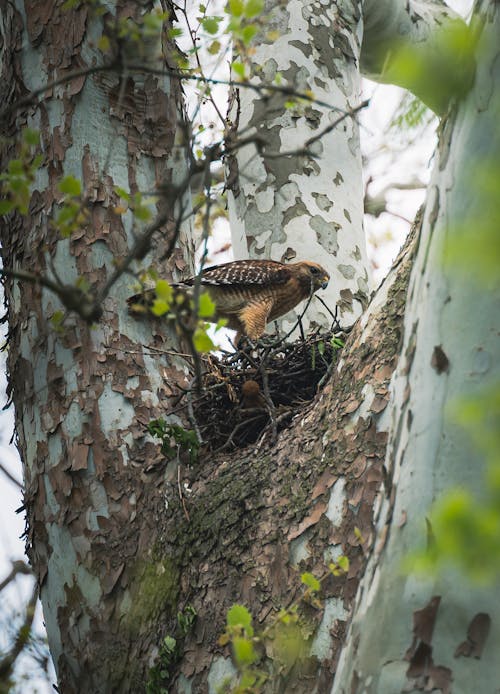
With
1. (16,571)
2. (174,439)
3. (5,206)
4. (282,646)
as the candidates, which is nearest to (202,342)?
(5,206)

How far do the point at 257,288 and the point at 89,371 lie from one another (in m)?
2.33

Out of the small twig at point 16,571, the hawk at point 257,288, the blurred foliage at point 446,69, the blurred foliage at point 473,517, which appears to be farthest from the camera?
the hawk at point 257,288

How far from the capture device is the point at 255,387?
385 centimetres

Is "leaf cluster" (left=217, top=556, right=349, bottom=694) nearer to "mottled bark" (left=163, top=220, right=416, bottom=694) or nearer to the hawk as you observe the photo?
"mottled bark" (left=163, top=220, right=416, bottom=694)

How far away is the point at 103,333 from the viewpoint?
137 inches

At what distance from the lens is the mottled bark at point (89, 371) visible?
3.00m

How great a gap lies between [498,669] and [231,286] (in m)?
4.12

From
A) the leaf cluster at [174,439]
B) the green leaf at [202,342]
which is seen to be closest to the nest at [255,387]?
the leaf cluster at [174,439]

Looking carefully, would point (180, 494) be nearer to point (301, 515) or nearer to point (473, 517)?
point (301, 515)

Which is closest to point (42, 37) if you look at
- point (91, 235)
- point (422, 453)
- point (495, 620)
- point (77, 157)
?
point (77, 157)

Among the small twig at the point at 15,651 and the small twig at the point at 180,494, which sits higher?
the small twig at the point at 180,494

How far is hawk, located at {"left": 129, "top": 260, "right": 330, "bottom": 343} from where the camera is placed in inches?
206

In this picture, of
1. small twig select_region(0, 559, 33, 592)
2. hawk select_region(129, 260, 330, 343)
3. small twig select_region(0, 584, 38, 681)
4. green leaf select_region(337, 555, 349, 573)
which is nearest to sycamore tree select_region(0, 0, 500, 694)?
green leaf select_region(337, 555, 349, 573)

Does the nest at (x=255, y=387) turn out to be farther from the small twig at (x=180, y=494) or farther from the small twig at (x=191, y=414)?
the small twig at (x=180, y=494)
